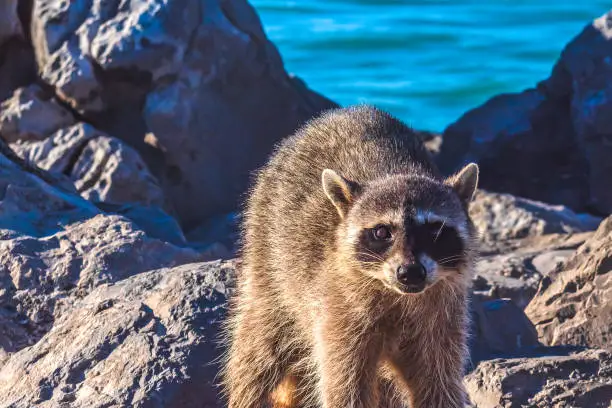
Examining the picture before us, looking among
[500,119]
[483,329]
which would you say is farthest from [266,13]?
[483,329]

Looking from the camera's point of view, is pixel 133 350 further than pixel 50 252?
No

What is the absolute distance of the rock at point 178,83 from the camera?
781 cm

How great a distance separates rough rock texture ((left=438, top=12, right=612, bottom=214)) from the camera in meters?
8.88

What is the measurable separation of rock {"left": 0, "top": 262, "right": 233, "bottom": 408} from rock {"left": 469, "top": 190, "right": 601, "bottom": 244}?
3.74 meters

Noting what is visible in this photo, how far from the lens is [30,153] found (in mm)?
7781

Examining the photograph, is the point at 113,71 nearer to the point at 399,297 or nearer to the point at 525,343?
the point at 525,343

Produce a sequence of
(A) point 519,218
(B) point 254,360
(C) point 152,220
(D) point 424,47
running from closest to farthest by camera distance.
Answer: (B) point 254,360
(C) point 152,220
(A) point 519,218
(D) point 424,47

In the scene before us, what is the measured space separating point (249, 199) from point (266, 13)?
1369 cm

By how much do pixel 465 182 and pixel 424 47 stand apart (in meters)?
12.5

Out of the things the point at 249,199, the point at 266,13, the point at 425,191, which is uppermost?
the point at 425,191

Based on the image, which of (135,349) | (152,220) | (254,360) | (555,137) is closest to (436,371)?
(254,360)

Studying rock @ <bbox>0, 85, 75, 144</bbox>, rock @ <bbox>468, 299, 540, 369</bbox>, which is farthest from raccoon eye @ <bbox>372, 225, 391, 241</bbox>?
rock @ <bbox>0, 85, 75, 144</bbox>

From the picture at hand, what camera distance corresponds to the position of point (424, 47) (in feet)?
54.4

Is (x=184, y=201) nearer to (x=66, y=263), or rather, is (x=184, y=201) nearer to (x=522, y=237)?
(x=522, y=237)
